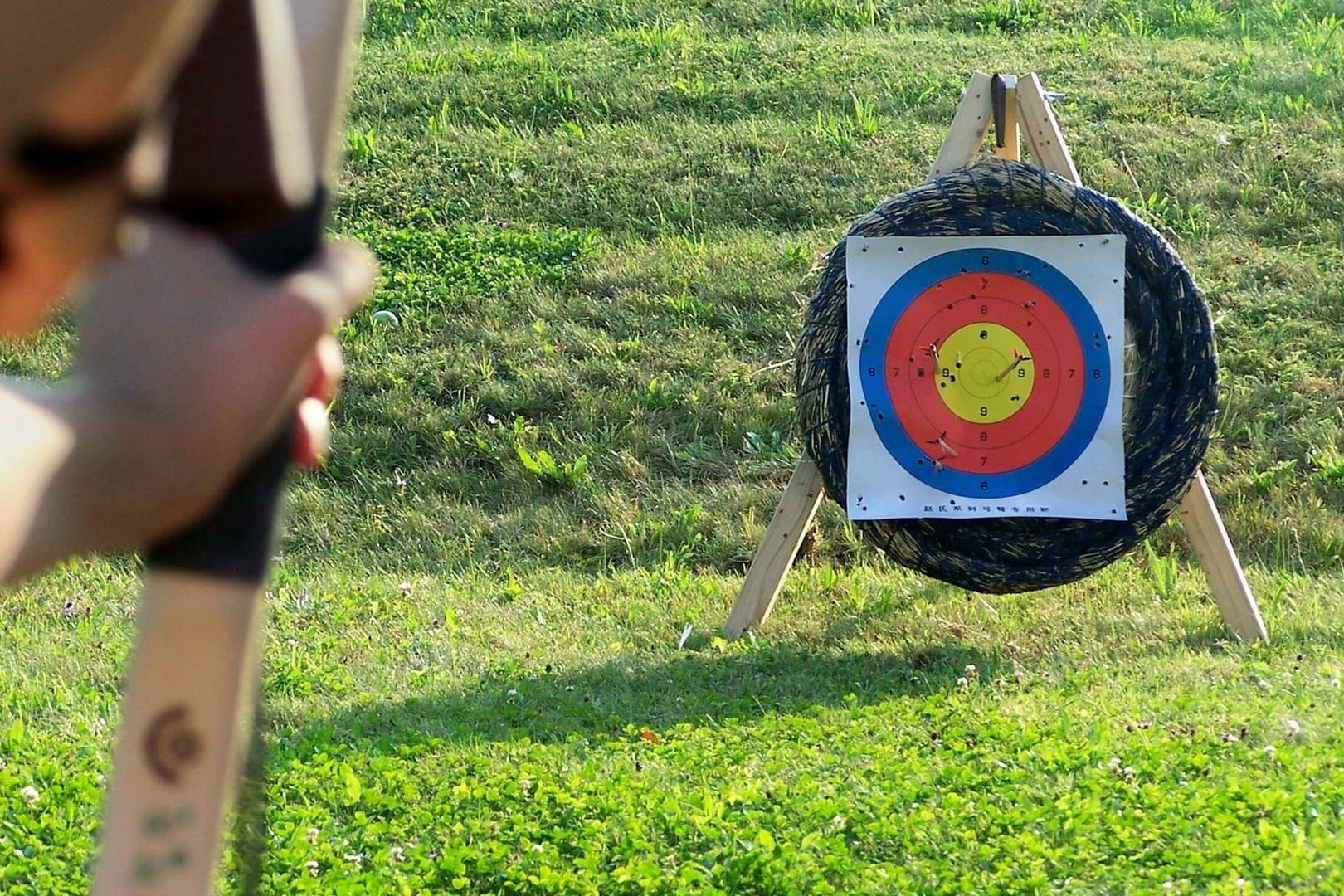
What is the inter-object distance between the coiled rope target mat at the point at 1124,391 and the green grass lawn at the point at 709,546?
1.09 ft

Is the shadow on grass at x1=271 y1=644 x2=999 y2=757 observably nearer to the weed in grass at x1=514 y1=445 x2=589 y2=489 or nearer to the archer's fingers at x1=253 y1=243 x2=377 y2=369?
the weed in grass at x1=514 y1=445 x2=589 y2=489

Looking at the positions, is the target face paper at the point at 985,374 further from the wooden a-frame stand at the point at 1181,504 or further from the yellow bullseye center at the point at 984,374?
the wooden a-frame stand at the point at 1181,504

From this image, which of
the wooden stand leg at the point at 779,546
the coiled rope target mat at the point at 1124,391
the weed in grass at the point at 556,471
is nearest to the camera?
the coiled rope target mat at the point at 1124,391

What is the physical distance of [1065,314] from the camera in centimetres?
483

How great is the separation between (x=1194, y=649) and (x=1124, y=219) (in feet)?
4.65

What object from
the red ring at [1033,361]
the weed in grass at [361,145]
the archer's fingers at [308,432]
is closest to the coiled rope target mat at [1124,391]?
the red ring at [1033,361]

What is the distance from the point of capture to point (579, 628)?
5.20 metres

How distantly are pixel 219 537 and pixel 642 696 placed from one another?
3352 millimetres

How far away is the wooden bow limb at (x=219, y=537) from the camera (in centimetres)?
90

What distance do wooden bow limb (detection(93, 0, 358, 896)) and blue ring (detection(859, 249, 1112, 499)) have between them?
371 cm

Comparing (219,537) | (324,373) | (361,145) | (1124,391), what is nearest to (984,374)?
(1124,391)

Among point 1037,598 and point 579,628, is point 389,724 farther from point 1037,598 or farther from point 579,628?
point 1037,598

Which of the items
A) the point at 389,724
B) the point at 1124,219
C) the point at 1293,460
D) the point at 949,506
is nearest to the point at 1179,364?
the point at 1124,219

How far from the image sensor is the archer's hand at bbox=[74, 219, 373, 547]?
95cm
